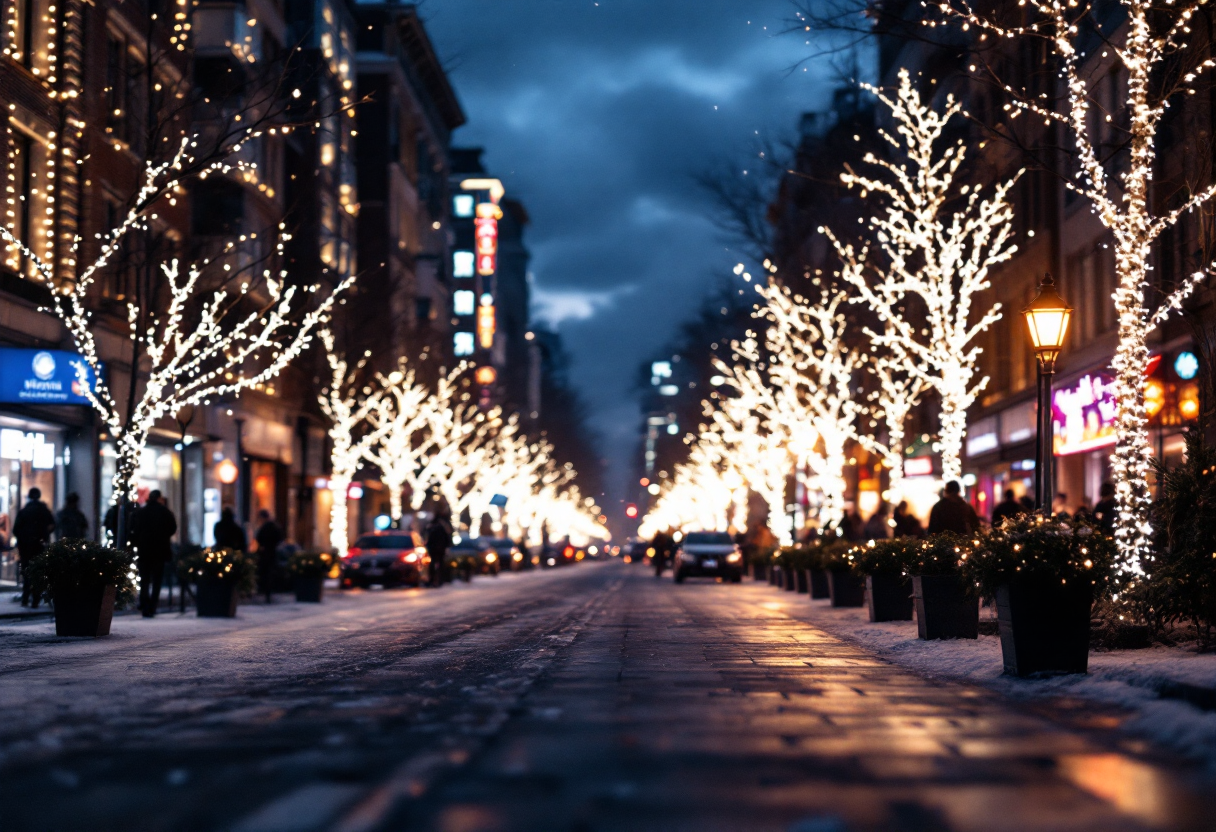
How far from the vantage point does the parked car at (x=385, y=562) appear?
4509 cm

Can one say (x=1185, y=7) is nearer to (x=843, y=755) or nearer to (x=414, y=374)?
(x=843, y=755)

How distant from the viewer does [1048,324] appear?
58.6 ft

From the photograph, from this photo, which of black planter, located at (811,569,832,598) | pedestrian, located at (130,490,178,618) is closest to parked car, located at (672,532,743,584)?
black planter, located at (811,569,832,598)

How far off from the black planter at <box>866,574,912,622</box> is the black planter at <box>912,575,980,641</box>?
4.14 meters

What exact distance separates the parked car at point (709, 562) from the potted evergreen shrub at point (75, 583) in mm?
31049

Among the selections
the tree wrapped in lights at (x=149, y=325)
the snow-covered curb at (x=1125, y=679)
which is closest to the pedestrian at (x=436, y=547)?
the tree wrapped in lights at (x=149, y=325)

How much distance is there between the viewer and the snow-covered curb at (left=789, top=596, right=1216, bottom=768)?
31.7 ft

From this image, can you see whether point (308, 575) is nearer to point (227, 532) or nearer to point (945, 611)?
point (227, 532)

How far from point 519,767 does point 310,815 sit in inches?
65.5

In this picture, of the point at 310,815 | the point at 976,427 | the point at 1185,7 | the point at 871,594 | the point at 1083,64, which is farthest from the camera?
the point at 976,427

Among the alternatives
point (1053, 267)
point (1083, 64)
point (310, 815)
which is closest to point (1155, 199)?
point (1083, 64)

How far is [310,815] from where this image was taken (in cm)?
667

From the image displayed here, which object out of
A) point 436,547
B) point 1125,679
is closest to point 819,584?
point 436,547

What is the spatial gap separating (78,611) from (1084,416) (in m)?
26.1
